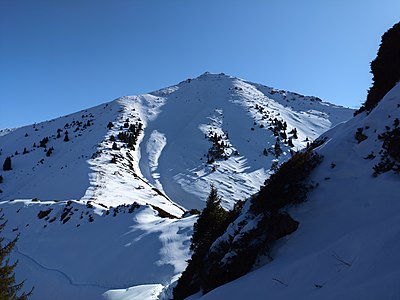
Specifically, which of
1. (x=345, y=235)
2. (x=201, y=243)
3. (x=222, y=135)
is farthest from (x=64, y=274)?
(x=222, y=135)

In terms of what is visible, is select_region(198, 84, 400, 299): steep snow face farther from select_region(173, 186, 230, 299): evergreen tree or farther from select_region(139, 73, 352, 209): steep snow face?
select_region(139, 73, 352, 209): steep snow face

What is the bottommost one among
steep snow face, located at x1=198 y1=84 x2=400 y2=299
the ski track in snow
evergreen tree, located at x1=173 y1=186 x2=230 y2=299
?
the ski track in snow

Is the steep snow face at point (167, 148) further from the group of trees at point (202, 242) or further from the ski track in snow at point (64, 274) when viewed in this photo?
the group of trees at point (202, 242)

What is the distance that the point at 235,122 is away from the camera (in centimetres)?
8762

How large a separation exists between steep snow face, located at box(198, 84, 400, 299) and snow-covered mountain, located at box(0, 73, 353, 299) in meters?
4.01

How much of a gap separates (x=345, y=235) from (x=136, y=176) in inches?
1742

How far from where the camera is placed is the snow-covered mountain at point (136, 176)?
20.5m

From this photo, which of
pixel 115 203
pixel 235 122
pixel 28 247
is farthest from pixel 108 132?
pixel 28 247

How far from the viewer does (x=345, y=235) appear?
22.8 ft

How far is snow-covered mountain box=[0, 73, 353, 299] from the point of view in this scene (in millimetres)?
20531

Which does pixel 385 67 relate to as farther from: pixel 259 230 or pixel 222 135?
pixel 222 135

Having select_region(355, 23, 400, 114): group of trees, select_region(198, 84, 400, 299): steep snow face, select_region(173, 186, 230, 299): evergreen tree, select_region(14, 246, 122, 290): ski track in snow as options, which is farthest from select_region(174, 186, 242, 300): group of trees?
select_region(355, 23, 400, 114): group of trees

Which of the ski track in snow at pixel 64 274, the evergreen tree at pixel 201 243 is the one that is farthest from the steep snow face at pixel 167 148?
the evergreen tree at pixel 201 243

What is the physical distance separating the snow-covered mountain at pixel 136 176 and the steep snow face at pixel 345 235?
13.2ft
